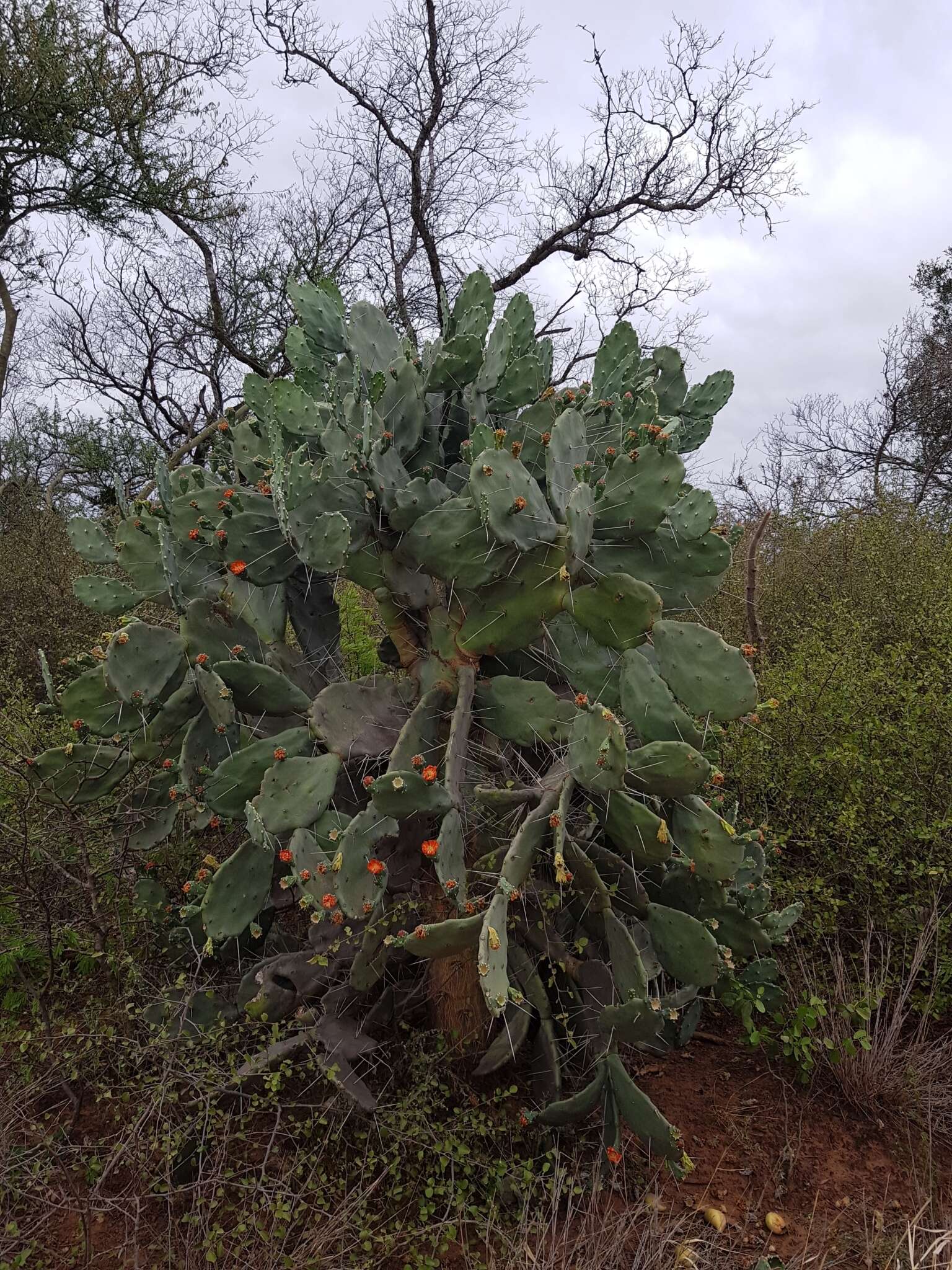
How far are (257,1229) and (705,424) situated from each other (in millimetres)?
2901

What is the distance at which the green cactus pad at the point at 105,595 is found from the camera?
108 inches

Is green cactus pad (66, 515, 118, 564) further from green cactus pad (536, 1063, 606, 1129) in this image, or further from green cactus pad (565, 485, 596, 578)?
green cactus pad (536, 1063, 606, 1129)

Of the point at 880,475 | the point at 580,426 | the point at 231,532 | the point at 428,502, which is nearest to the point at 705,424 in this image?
the point at 580,426

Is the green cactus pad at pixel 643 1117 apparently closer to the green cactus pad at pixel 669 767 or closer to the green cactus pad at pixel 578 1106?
the green cactus pad at pixel 578 1106

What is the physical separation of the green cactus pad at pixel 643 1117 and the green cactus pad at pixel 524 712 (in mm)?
872

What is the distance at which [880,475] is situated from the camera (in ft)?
40.4

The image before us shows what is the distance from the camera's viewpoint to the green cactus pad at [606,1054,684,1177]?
2170 mm

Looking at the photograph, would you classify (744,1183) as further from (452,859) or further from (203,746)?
(203,746)

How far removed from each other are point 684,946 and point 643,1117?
1.46ft

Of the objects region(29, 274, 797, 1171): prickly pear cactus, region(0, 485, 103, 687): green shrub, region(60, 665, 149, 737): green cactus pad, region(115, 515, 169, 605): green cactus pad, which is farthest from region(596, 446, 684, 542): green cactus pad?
region(0, 485, 103, 687): green shrub

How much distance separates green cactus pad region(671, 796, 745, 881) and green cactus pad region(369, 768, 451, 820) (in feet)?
2.12

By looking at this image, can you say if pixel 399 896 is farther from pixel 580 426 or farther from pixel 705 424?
pixel 705 424

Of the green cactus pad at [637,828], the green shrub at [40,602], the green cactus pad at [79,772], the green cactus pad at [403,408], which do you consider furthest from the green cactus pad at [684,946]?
the green shrub at [40,602]

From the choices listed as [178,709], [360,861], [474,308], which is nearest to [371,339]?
[474,308]
